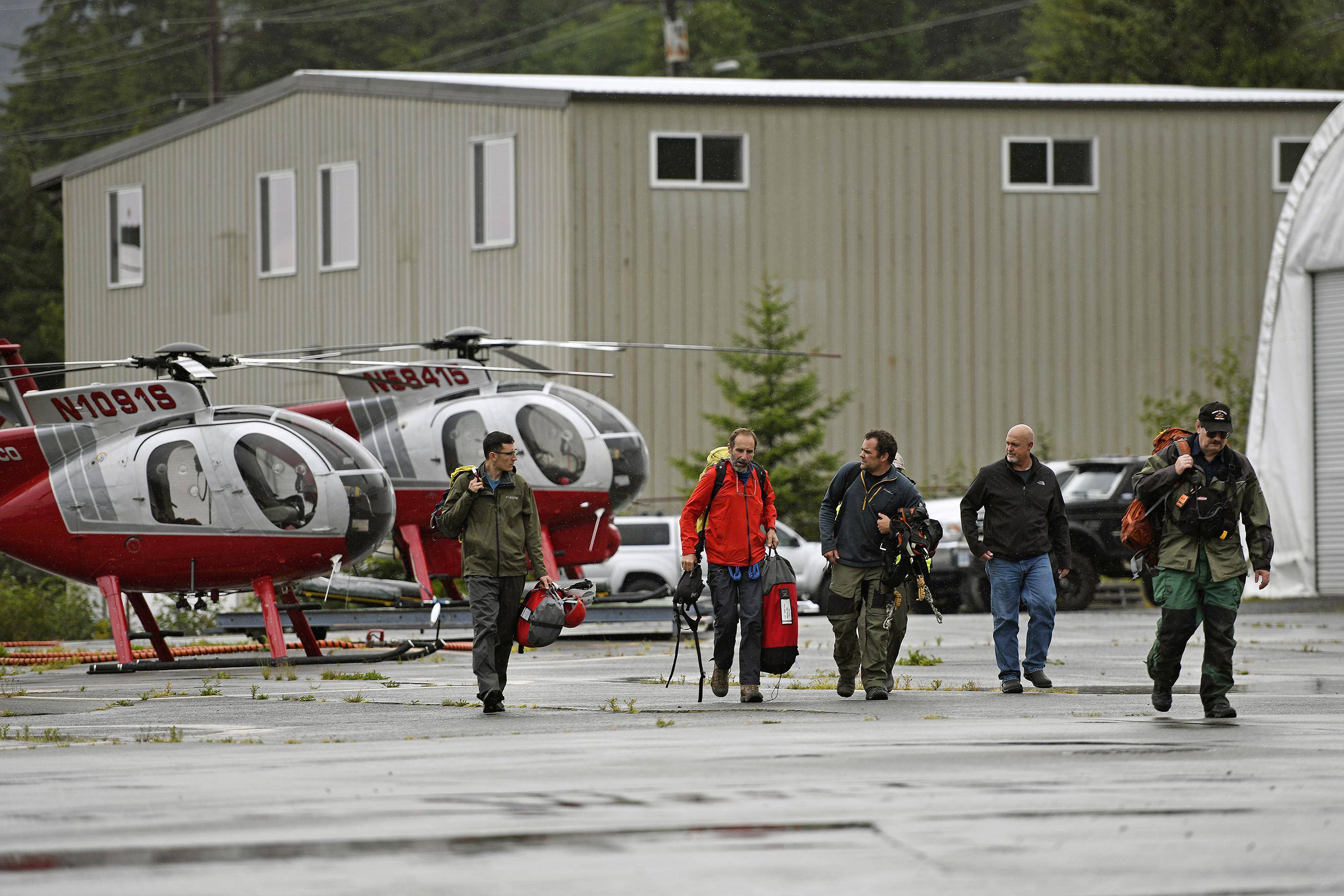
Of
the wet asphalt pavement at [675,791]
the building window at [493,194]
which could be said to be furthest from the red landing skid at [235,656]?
the building window at [493,194]

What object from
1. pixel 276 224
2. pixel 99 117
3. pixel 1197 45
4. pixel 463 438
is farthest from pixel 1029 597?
pixel 99 117

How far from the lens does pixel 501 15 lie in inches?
3135

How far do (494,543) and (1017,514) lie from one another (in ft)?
13.0

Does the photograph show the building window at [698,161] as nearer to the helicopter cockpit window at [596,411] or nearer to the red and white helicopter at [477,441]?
the helicopter cockpit window at [596,411]

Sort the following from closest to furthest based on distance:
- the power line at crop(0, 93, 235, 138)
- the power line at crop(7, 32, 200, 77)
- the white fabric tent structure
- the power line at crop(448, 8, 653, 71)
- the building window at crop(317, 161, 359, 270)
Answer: the white fabric tent structure < the building window at crop(317, 161, 359, 270) < the power line at crop(0, 93, 235, 138) < the power line at crop(448, 8, 653, 71) < the power line at crop(7, 32, 200, 77)

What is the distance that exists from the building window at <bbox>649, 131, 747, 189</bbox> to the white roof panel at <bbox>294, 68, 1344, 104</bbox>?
0.73 meters

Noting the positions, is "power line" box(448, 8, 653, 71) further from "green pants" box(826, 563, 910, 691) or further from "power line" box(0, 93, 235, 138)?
"green pants" box(826, 563, 910, 691)

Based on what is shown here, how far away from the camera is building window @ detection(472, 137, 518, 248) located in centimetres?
3269

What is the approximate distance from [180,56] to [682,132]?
50675 millimetres

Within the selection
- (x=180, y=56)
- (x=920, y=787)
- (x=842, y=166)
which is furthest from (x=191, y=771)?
(x=180, y=56)

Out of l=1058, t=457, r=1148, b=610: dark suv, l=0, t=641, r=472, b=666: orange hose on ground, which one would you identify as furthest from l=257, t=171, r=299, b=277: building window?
l=1058, t=457, r=1148, b=610: dark suv

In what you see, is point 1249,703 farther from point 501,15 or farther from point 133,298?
point 501,15

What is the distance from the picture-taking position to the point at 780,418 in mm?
31000

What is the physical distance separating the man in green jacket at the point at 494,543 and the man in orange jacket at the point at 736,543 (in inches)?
43.8
